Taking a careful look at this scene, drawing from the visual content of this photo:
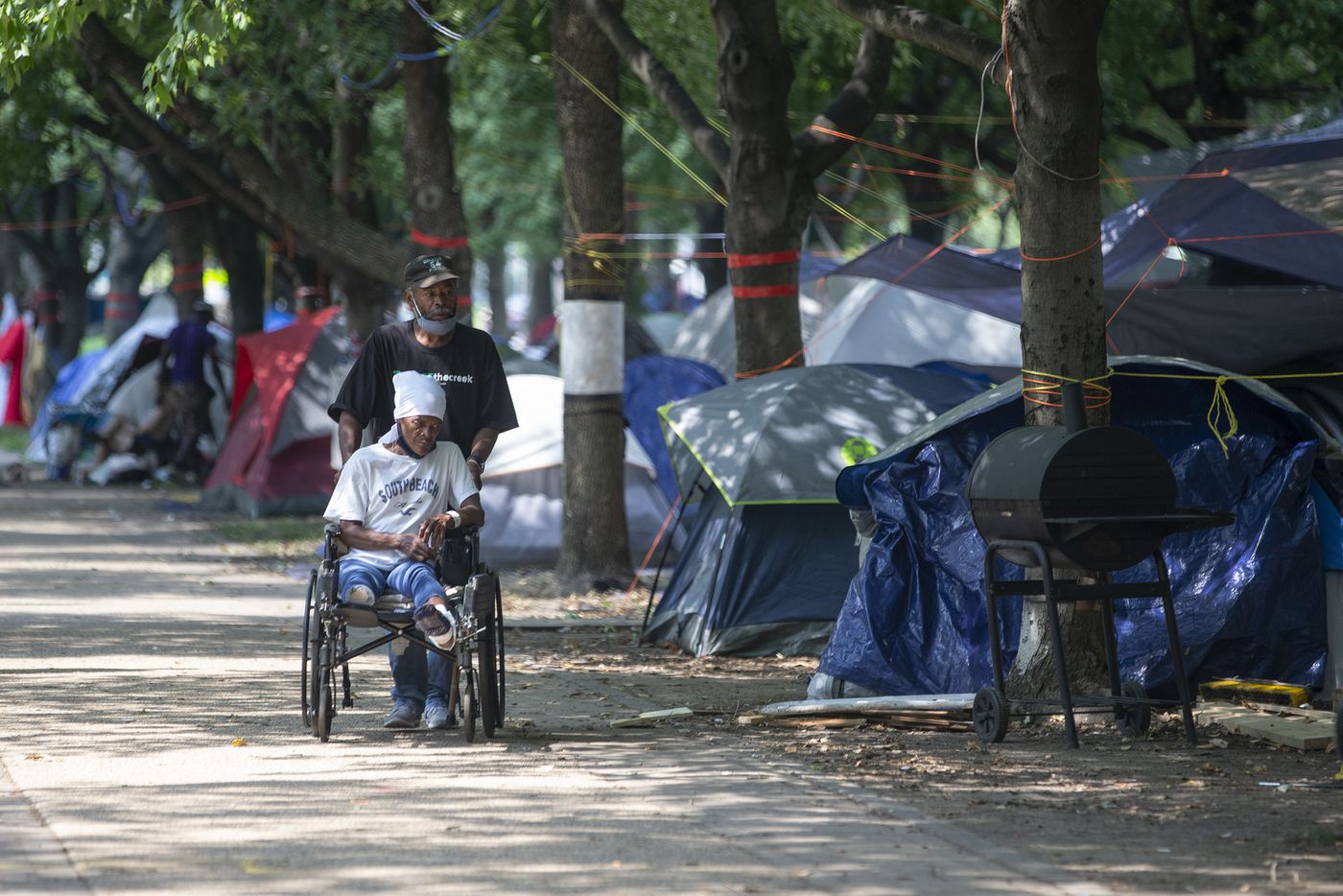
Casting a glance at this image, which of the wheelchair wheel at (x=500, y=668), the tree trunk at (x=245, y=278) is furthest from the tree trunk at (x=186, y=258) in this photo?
the wheelchair wheel at (x=500, y=668)

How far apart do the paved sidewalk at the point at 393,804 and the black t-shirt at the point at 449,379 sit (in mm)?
1309

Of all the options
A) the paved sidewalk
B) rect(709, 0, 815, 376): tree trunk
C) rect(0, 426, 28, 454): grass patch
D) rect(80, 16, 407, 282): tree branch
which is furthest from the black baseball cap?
rect(0, 426, 28, 454): grass patch

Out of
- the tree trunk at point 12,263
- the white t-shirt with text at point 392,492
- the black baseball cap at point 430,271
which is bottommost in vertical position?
the white t-shirt with text at point 392,492

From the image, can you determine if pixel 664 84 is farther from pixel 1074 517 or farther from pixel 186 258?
pixel 186 258

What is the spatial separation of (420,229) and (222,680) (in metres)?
5.56

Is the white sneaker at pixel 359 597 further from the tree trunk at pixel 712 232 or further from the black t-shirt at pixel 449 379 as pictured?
the tree trunk at pixel 712 232

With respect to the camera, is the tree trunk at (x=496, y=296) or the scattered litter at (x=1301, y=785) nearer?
the scattered litter at (x=1301, y=785)

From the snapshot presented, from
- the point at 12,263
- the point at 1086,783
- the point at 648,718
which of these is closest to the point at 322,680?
the point at 648,718

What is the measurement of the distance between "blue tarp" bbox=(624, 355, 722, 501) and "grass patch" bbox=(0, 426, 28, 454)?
15206 millimetres

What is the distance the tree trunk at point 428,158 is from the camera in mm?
13805

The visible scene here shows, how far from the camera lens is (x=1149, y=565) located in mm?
8562

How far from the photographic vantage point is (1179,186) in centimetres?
1166

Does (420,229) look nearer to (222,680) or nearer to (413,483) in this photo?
(222,680)

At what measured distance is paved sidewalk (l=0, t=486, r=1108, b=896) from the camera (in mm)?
5215
